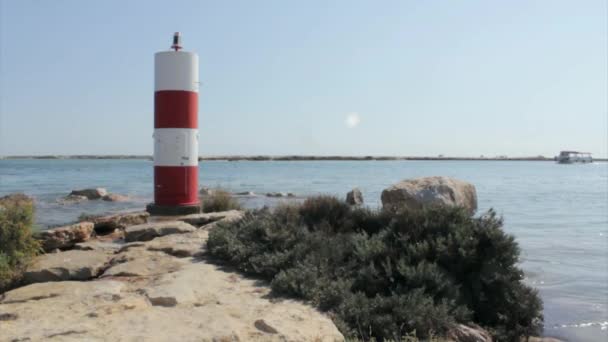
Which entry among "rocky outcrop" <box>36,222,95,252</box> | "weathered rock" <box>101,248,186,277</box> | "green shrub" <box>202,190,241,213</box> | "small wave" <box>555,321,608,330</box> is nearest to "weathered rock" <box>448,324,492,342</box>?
"small wave" <box>555,321,608,330</box>

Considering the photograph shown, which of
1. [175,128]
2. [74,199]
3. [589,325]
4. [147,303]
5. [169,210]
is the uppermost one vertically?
[175,128]

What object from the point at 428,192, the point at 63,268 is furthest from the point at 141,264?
the point at 428,192

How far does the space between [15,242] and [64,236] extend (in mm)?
1254

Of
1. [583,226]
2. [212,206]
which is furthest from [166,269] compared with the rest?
[583,226]

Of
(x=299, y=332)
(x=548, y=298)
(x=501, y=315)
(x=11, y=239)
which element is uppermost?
(x=11, y=239)

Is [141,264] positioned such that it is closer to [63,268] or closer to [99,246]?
[63,268]

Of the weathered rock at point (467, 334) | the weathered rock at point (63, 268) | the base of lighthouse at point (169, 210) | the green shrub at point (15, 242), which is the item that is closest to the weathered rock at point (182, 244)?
the weathered rock at point (63, 268)

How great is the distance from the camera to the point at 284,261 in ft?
18.8

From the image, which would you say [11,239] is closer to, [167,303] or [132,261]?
[132,261]

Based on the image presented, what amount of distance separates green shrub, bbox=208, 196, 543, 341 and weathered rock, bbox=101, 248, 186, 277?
63 centimetres

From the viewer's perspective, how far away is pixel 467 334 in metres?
5.00

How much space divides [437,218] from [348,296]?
2.12 meters

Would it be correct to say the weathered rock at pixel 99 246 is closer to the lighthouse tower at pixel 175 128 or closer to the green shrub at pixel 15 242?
the green shrub at pixel 15 242

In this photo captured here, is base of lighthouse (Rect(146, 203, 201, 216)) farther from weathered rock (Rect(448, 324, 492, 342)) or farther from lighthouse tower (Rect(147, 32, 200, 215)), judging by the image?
weathered rock (Rect(448, 324, 492, 342))
